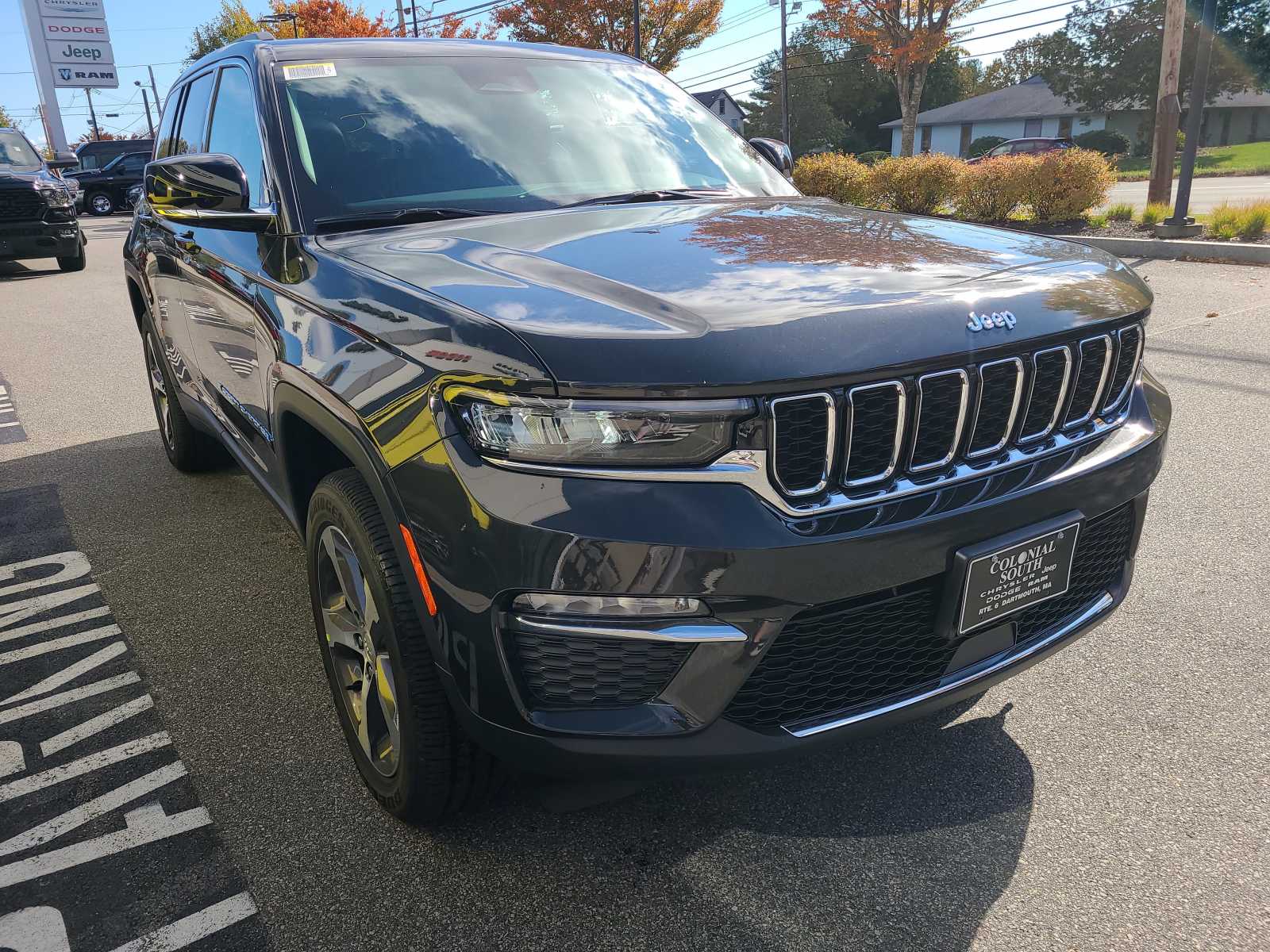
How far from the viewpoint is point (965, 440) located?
179 centimetres

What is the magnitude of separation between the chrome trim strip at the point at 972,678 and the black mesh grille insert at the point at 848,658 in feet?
0.07

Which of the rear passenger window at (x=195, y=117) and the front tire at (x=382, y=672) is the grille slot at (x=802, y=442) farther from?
the rear passenger window at (x=195, y=117)

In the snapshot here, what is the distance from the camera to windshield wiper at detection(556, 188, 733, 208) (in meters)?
2.83

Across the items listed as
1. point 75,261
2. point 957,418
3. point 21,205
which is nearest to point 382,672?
point 957,418

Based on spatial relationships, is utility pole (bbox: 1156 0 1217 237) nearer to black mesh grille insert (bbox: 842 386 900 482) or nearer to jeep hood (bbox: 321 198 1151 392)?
jeep hood (bbox: 321 198 1151 392)

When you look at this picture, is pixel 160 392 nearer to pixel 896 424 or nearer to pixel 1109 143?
pixel 896 424

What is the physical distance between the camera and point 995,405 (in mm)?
1831

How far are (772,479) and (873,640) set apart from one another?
403mm

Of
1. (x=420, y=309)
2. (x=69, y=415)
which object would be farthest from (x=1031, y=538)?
(x=69, y=415)

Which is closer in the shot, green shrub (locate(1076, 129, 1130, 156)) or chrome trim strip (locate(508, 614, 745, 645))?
chrome trim strip (locate(508, 614, 745, 645))

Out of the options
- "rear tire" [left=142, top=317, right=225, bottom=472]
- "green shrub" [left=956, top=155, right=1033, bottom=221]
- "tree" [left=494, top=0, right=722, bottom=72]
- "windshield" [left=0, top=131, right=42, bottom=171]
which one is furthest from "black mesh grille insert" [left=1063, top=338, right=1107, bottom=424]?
"tree" [left=494, top=0, right=722, bottom=72]

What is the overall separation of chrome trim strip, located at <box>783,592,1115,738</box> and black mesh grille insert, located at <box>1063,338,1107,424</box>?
0.46 meters

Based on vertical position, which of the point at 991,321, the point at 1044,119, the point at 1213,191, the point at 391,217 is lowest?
the point at 1213,191

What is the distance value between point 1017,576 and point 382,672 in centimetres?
130
